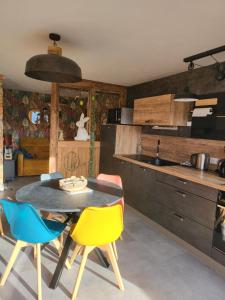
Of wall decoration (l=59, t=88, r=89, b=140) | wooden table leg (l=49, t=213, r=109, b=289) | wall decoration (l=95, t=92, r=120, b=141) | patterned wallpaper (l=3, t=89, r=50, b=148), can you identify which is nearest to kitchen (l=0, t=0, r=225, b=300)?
wooden table leg (l=49, t=213, r=109, b=289)

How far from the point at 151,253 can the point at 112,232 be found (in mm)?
1031

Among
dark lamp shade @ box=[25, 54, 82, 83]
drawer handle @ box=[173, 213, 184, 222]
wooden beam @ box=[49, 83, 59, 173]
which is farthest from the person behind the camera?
wooden beam @ box=[49, 83, 59, 173]

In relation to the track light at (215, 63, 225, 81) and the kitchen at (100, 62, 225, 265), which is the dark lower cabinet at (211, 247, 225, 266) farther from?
the track light at (215, 63, 225, 81)

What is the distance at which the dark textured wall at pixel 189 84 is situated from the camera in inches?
119

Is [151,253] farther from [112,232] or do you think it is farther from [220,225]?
[112,232]

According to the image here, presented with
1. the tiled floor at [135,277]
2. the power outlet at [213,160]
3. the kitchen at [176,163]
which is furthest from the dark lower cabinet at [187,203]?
the power outlet at [213,160]

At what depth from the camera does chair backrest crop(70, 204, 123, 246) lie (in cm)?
168

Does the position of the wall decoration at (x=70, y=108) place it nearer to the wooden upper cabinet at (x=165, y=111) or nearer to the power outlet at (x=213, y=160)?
the wooden upper cabinet at (x=165, y=111)

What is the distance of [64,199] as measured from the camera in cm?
196

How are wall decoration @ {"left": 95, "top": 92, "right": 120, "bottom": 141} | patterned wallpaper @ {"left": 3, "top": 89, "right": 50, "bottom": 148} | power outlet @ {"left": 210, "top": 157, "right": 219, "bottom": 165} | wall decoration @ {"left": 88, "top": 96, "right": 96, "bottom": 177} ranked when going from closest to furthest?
1. power outlet @ {"left": 210, "top": 157, "right": 219, "bottom": 165}
2. wall decoration @ {"left": 88, "top": 96, "right": 96, "bottom": 177}
3. wall decoration @ {"left": 95, "top": 92, "right": 120, "bottom": 141}
4. patterned wallpaper @ {"left": 3, "top": 89, "right": 50, "bottom": 148}

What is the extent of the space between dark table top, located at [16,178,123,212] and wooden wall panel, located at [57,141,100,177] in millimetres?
1910

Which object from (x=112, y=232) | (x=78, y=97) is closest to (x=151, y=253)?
(x=112, y=232)

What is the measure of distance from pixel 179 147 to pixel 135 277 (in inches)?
86.2

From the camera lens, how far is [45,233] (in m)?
1.79
